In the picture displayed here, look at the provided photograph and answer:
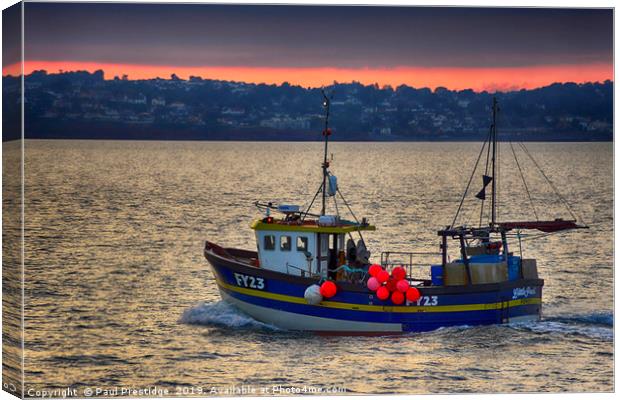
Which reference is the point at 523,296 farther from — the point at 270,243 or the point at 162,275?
the point at 162,275

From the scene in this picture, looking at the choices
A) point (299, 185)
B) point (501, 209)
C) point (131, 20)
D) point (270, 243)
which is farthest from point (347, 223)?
point (299, 185)

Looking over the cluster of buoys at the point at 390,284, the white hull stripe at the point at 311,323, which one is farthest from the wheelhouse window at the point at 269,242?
the cluster of buoys at the point at 390,284

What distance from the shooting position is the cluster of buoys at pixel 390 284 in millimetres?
33875

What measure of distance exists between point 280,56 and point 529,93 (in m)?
6.76

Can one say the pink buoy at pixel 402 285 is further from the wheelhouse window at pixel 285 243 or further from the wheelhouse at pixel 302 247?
the wheelhouse window at pixel 285 243

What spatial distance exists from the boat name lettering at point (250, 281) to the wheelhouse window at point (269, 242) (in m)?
0.91

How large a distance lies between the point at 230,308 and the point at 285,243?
2.40 meters

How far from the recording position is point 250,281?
117 ft

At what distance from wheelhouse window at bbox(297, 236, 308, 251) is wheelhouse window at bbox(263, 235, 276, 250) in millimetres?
595

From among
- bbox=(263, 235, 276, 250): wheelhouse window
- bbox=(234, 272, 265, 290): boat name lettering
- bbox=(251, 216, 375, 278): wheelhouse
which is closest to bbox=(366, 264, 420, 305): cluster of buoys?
bbox=(251, 216, 375, 278): wheelhouse

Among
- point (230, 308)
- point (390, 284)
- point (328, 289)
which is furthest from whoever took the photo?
point (230, 308)

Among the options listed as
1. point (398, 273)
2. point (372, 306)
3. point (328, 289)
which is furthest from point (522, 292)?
point (328, 289)

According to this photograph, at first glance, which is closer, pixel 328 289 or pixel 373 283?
pixel 373 283

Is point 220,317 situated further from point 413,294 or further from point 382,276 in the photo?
point 413,294
